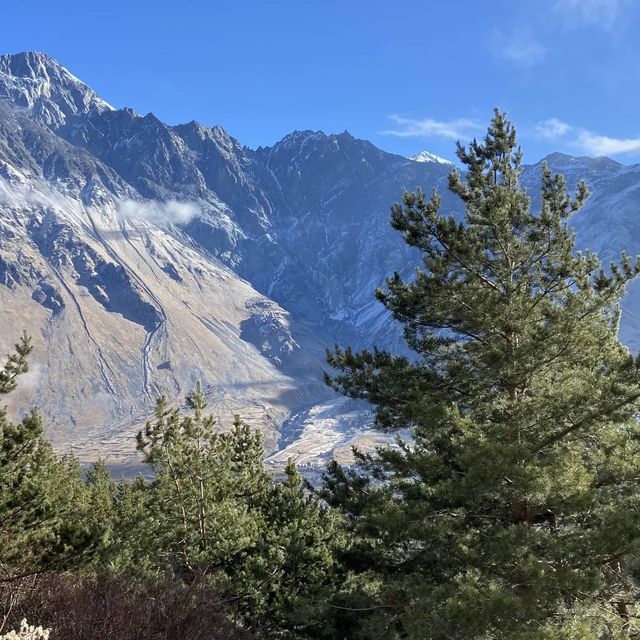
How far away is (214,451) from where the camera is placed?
19.4m

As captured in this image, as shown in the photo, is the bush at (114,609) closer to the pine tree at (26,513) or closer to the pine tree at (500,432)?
the pine tree at (26,513)

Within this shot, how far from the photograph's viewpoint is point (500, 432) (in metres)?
10.7

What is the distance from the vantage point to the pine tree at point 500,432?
32.5ft

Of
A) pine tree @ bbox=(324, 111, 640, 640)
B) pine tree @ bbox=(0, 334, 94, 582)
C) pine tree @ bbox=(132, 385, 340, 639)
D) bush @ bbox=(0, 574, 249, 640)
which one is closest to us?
pine tree @ bbox=(324, 111, 640, 640)

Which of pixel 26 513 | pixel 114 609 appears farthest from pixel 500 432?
pixel 26 513

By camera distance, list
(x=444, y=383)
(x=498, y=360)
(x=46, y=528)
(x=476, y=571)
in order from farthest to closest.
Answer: (x=46, y=528) → (x=444, y=383) → (x=498, y=360) → (x=476, y=571)

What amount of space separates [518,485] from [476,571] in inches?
84.6

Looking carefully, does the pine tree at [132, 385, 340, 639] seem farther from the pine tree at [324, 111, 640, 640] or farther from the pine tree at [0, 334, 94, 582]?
the pine tree at [324, 111, 640, 640]

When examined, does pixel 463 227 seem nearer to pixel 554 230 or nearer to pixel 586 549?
pixel 554 230

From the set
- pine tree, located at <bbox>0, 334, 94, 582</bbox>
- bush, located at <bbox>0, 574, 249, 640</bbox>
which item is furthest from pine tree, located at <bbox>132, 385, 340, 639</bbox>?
bush, located at <bbox>0, 574, 249, 640</bbox>

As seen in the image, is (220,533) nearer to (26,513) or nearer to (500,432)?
Result: (26,513)

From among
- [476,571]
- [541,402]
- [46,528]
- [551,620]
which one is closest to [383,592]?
Result: [476,571]

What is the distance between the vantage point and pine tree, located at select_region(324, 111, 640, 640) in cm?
990

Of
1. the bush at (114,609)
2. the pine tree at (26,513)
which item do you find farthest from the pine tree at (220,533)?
the bush at (114,609)
